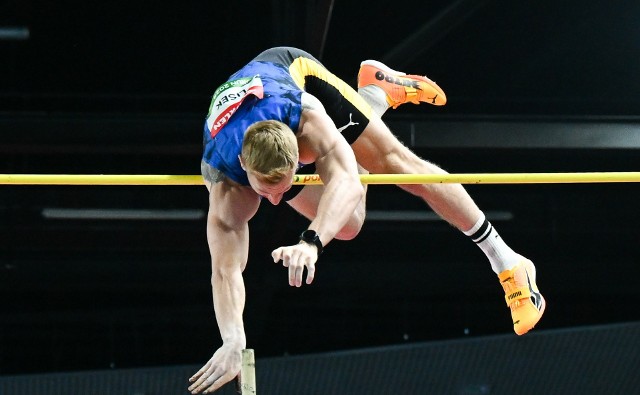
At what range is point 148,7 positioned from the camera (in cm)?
754

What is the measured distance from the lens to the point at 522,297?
181 inches

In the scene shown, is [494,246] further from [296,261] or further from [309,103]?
[296,261]

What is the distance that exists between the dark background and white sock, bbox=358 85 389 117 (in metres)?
1.52

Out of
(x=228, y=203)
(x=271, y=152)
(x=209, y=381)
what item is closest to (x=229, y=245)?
(x=228, y=203)

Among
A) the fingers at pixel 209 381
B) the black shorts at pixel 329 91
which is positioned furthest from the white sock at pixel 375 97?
the fingers at pixel 209 381

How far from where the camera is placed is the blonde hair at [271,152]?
11.4 feet

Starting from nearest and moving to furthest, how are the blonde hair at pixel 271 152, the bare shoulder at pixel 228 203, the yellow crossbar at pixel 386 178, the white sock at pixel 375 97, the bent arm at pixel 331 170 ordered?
the blonde hair at pixel 271 152 → the bent arm at pixel 331 170 → the bare shoulder at pixel 228 203 → the yellow crossbar at pixel 386 178 → the white sock at pixel 375 97

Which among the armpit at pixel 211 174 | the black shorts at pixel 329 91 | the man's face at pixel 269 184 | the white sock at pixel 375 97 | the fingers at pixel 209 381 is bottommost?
the fingers at pixel 209 381

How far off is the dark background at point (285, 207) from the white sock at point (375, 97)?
1.52 meters

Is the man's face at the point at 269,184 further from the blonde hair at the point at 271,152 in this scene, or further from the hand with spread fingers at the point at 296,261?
the hand with spread fingers at the point at 296,261

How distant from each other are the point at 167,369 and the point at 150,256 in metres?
1.93

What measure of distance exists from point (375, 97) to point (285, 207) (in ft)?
11.8

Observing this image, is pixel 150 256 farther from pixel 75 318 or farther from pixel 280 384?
pixel 280 384

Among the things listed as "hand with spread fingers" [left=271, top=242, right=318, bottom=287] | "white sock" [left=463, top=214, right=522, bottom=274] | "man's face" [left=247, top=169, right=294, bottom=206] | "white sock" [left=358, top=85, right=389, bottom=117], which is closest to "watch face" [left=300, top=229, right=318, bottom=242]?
"hand with spread fingers" [left=271, top=242, right=318, bottom=287]
